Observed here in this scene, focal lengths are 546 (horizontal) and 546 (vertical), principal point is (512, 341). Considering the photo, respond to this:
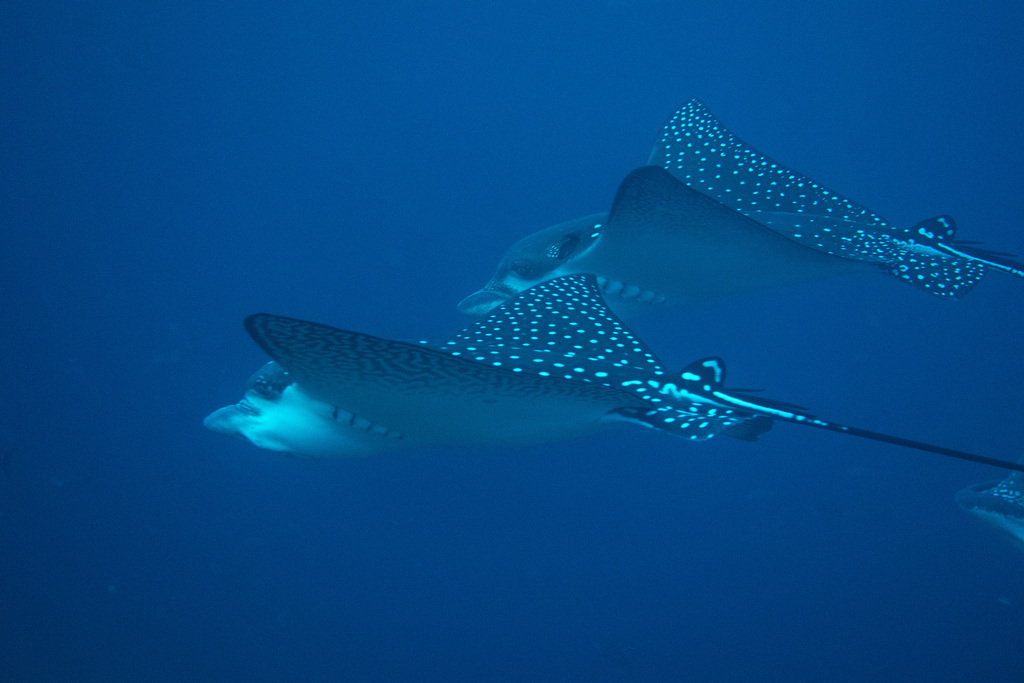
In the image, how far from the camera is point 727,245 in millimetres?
3111

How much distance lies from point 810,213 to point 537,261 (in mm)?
2032

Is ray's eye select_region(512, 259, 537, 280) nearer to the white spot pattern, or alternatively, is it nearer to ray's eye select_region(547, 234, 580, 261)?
ray's eye select_region(547, 234, 580, 261)

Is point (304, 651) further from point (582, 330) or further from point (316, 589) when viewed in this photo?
point (582, 330)

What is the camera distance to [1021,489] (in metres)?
3.65

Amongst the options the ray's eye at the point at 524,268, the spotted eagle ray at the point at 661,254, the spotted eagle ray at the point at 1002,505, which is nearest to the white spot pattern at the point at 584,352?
the spotted eagle ray at the point at 661,254

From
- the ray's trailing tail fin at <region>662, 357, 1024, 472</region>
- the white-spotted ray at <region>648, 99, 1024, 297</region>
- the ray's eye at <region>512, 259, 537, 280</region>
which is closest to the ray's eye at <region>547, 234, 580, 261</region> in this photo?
the ray's eye at <region>512, 259, 537, 280</region>

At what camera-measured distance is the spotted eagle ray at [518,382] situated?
168 cm

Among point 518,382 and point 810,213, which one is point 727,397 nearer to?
point 518,382

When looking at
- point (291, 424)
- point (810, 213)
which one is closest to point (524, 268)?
point (291, 424)

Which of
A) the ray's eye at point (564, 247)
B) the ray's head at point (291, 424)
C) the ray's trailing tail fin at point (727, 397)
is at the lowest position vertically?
the ray's head at point (291, 424)

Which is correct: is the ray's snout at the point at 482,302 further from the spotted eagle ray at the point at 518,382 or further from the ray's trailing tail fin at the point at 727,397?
the ray's trailing tail fin at the point at 727,397

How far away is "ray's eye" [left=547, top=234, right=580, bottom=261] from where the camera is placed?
11.7 ft

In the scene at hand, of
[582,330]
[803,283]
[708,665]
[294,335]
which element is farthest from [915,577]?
[294,335]

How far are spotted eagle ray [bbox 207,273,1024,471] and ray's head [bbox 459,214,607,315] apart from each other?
66 cm
